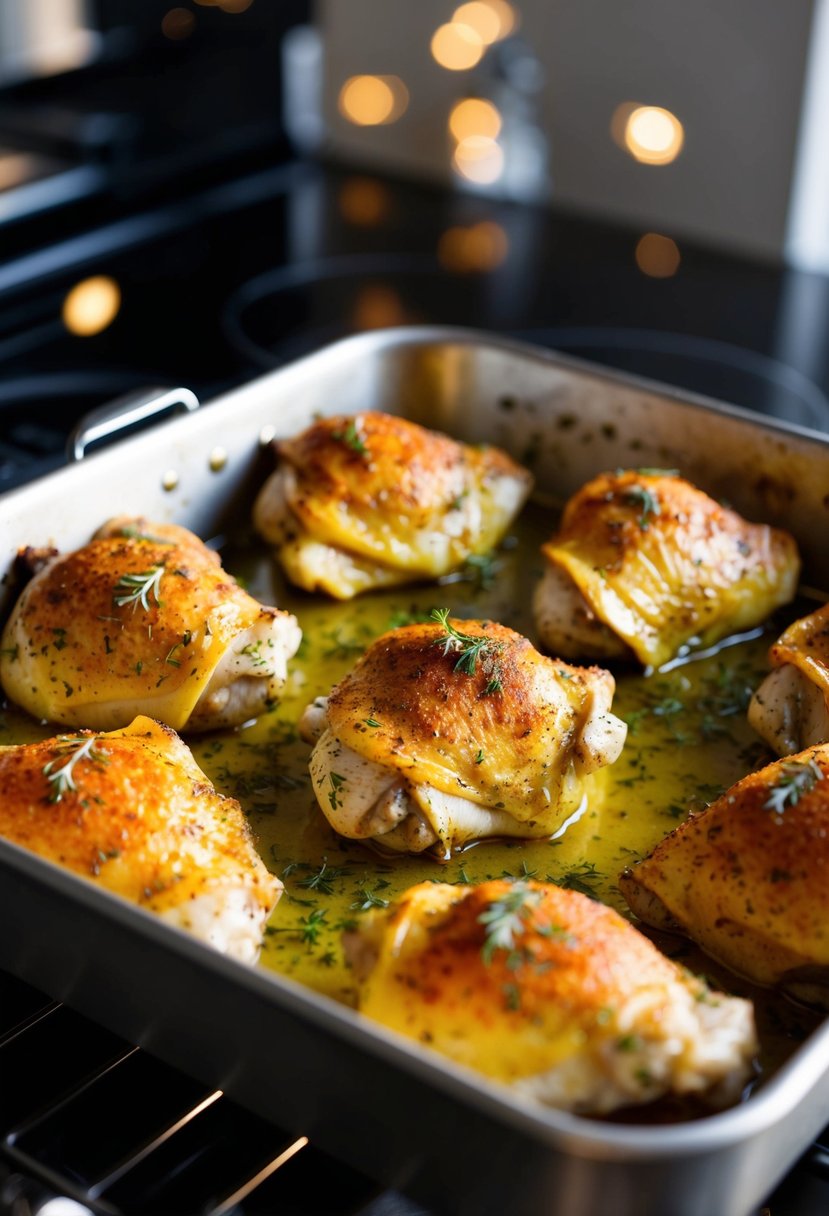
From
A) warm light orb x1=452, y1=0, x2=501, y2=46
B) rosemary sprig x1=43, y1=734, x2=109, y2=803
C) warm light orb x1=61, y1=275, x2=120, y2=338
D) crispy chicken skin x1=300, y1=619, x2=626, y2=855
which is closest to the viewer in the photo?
rosemary sprig x1=43, y1=734, x2=109, y2=803

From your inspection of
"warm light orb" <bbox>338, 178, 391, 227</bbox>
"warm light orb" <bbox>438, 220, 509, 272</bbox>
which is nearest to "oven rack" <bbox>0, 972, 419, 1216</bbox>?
"warm light orb" <bbox>438, 220, 509, 272</bbox>

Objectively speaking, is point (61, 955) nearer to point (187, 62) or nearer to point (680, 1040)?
point (680, 1040)

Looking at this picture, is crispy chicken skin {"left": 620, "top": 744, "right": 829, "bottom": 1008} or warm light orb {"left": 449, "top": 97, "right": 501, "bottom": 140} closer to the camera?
crispy chicken skin {"left": 620, "top": 744, "right": 829, "bottom": 1008}

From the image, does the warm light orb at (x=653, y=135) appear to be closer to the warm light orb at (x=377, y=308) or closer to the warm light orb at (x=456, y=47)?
the warm light orb at (x=456, y=47)

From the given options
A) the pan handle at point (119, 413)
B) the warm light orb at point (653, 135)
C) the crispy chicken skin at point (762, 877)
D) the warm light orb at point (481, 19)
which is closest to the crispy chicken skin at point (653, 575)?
the crispy chicken skin at point (762, 877)

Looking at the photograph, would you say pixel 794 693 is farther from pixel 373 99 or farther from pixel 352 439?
pixel 373 99

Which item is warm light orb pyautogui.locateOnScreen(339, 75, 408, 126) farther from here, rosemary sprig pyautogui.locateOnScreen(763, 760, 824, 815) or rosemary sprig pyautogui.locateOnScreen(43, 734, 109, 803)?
rosemary sprig pyautogui.locateOnScreen(763, 760, 824, 815)

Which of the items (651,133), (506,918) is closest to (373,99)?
(651,133)
